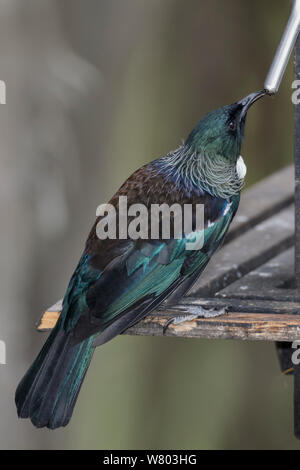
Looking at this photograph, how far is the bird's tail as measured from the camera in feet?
11.1

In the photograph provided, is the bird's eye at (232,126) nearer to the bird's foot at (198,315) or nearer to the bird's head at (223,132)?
the bird's head at (223,132)

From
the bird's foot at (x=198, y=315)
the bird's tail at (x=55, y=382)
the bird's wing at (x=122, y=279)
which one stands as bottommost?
the bird's tail at (x=55, y=382)

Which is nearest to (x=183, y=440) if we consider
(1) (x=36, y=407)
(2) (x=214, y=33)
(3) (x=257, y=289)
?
(2) (x=214, y=33)

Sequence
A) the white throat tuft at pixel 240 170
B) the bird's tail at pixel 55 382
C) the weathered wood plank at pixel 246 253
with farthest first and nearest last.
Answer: the weathered wood plank at pixel 246 253
the white throat tuft at pixel 240 170
the bird's tail at pixel 55 382

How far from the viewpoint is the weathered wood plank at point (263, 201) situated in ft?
16.7

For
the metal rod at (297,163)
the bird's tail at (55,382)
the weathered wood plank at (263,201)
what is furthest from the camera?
the weathered wood plank at (263,201)

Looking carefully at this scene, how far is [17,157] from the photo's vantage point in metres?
4.83

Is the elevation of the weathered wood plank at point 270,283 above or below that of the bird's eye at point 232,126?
below

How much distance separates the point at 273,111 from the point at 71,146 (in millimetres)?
3254

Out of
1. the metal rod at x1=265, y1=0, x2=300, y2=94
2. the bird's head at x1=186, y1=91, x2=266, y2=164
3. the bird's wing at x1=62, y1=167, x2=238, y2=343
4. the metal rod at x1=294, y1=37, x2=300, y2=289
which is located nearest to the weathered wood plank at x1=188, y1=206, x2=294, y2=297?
the bird's wing at x1=62, y1=167, x2=238, y2=343

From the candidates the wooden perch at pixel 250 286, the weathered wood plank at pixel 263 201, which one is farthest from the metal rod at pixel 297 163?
the weathered wood plank at pixel 263 201

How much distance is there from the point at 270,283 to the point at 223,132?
0.63m

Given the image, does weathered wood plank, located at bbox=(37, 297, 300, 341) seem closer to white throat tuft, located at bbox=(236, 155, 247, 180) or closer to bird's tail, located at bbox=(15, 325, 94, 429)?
bird's tail, located at bbox=(15, 325, 94, 429)

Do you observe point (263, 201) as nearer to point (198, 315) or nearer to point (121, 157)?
point (121, 157)
